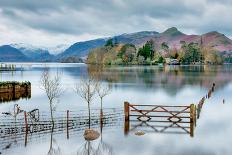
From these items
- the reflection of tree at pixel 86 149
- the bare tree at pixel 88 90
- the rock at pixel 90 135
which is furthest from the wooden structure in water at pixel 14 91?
the reflection of tree at pixel 86 149

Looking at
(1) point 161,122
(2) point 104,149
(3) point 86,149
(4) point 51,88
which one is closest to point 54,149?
(3) point 86,149

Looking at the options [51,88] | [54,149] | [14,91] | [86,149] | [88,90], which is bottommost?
[54,149]

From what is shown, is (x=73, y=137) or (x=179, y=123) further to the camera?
(x=179, y=123)

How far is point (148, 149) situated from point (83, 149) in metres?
6.90

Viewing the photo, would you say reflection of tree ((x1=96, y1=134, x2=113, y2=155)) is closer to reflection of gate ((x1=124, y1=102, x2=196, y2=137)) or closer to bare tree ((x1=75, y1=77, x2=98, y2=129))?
reflection of gate ((x1=124, y1=102, x2=196, y2=137))

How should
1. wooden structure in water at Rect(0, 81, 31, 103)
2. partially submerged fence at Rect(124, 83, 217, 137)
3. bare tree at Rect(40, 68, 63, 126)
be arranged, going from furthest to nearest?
wooden structure in water at Rect(0, 81, 31, 103), bare tree at Rect(40, 68, 63, 126), partially submerged fence at Rect(124, 83, 217, 137)

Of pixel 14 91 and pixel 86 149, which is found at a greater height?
pixel 14 91

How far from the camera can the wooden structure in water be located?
87100 millimetres

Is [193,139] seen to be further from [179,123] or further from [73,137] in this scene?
[73,137]

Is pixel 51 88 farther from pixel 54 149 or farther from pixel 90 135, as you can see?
pixel 54 149

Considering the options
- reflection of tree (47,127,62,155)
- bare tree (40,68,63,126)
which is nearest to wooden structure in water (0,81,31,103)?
bare tree (40,68,63,126)

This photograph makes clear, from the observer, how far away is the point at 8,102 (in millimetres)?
76812

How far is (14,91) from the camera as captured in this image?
92438 millimetres

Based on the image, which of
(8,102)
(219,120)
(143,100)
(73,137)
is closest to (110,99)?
(143,100)
